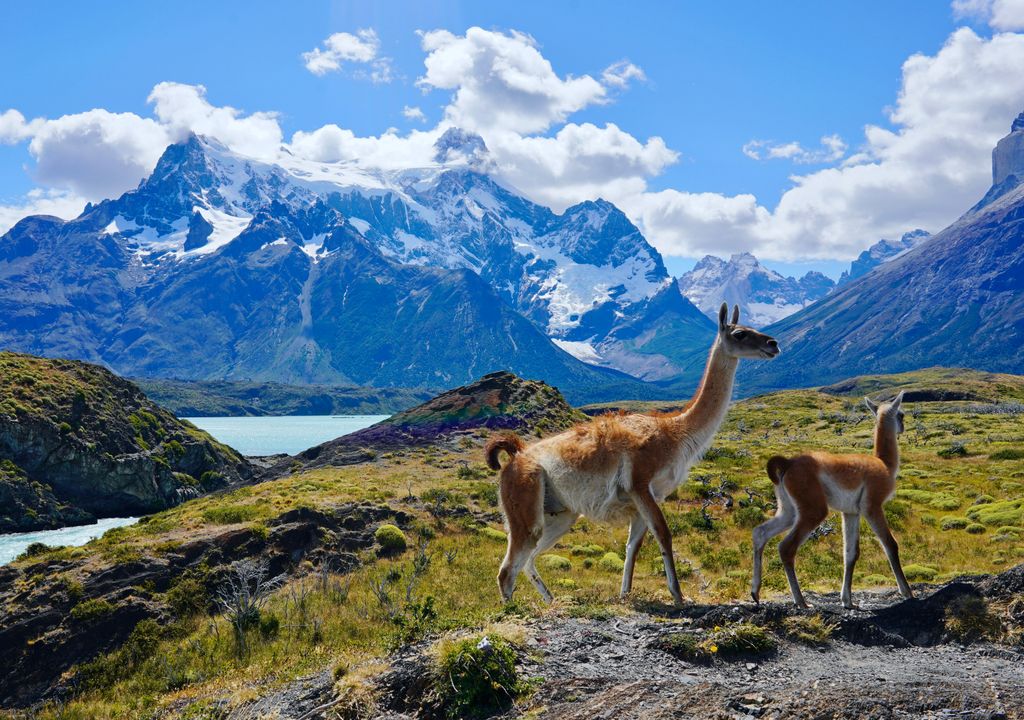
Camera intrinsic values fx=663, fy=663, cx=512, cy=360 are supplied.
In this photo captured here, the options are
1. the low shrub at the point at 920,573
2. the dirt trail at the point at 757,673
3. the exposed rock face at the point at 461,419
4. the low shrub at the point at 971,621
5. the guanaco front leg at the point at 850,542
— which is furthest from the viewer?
the exposed rock face at the point at 461,419

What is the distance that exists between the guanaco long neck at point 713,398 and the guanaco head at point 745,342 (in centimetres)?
15

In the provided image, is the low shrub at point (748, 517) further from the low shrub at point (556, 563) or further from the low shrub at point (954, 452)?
the low shrub at point (954, 452)

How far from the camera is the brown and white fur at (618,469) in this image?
34.9ft

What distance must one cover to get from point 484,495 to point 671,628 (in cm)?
2879

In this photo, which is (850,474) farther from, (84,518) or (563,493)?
(84,518)

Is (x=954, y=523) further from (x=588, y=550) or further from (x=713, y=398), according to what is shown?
(x=713, y=398)

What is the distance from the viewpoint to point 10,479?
64.6 meters

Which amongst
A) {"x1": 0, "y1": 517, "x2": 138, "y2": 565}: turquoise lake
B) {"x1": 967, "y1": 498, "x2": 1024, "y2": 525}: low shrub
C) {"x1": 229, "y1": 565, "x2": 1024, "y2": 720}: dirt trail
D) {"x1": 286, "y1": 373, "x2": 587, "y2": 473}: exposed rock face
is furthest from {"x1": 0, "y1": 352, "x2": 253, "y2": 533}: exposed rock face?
{"x1": 967, "y1": 498, "x2": 1024, "y2": 525}: low shrub

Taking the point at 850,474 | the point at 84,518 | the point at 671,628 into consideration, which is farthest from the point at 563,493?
the point at 84,518

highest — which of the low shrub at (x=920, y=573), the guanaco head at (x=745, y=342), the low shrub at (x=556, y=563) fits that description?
the guanaco head at (x=745, y=342)

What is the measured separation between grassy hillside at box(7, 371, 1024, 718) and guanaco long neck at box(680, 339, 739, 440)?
2981 millimetres

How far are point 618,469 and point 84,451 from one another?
76.2 metres

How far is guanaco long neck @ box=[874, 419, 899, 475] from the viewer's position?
1264 cm

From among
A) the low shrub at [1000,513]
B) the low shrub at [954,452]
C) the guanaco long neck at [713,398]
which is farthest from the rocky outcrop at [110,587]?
the low shrub at [954,452]
